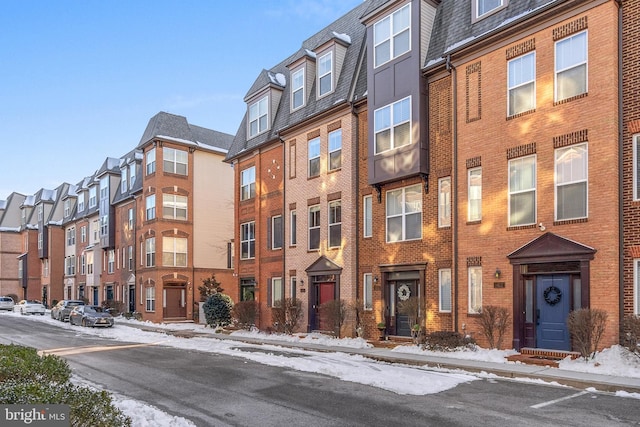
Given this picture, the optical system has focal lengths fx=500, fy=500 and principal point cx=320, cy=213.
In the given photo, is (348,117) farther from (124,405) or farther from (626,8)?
(124,405)

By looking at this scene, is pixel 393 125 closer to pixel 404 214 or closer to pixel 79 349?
pixel 404 214

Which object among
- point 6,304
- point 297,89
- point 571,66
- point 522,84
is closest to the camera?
point 571,66

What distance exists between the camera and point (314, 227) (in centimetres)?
2312

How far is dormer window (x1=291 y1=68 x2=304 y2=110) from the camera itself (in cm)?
2512

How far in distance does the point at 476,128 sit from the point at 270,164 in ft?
42.0

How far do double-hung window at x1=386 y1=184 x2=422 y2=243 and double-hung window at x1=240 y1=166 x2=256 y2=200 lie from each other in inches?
411

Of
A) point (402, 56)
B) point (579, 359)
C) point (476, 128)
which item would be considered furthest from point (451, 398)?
point (402, 56)

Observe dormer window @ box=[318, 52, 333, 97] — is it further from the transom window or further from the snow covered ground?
the snow covered ground

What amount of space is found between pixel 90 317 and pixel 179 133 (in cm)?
1415

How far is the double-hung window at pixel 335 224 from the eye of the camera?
70.9ft

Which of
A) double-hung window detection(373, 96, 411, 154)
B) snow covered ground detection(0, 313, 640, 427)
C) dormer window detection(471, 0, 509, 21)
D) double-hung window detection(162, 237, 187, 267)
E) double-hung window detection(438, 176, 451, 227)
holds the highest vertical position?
dormer window detection(471, 0, 509, 21)

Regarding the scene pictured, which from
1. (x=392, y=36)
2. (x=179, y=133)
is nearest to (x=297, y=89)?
(x=392, y=36)

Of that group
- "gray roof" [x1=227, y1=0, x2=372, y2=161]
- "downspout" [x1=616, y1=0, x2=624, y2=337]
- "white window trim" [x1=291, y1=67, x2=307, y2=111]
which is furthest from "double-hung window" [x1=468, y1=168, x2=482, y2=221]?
"white window trim" [x1=291, y1=67, x2=307, y2=111]

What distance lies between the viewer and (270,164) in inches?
1049
